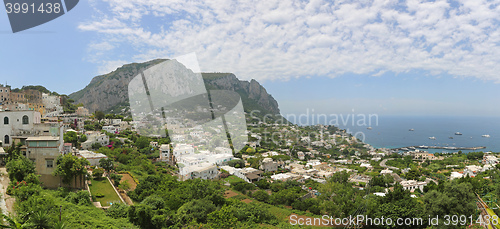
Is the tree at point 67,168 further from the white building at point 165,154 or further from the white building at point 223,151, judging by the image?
the white building at point 223,151

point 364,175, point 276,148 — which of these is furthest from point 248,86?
point 364,175

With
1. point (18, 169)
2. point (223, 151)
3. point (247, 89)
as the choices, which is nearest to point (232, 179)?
point (223, 151)

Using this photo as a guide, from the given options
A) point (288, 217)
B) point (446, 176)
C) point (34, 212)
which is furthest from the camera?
point (446, 176)

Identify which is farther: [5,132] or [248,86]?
[248,86]

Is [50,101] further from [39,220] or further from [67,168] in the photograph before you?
[39,220]

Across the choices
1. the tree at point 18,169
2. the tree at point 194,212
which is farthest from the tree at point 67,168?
the tree at point 194,212

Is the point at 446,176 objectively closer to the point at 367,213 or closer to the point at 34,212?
the point at 367,213
